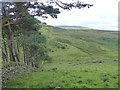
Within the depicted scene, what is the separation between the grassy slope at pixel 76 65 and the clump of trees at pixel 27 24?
4136 millimetres

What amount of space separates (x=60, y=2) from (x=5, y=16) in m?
8.90

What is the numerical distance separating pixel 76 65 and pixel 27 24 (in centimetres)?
1572

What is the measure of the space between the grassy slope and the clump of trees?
163 inches

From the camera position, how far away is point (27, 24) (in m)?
38.0

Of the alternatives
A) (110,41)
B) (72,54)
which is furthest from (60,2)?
(110,41)

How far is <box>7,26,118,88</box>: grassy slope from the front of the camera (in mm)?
22736

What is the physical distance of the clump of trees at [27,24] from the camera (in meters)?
28.3

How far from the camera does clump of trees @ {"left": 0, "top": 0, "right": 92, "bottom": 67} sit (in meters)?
28.3

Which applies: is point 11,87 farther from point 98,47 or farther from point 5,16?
point 98,47

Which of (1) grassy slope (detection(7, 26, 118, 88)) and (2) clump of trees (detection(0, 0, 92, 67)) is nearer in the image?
(1) grassy slope (detection(7, 26, 118, 88))

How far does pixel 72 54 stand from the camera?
119 meters

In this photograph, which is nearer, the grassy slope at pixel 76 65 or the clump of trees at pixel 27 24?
the grassy slope at pixel 76 65

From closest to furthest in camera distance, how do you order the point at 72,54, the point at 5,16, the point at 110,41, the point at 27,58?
the point at 5,16, the point at 27,58, the point at 72,54, the point at 110,41

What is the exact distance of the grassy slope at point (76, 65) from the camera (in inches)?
895
